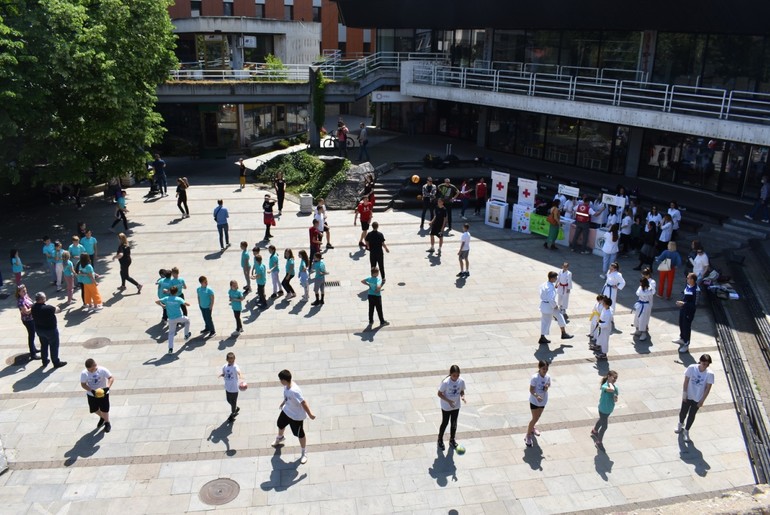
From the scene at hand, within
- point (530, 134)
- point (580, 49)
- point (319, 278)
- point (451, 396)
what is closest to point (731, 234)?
point (580, 49)

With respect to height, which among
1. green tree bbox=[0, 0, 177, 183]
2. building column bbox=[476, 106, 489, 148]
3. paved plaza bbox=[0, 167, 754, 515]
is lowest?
paved plaza bbox=[0, 167, 754, 515]

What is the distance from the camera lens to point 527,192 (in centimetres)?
2227

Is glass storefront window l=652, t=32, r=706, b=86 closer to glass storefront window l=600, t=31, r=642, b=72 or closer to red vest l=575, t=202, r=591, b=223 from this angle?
glass storefront window l=600, t=31, r=642, b=72

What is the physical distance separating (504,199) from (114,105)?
13.5 m

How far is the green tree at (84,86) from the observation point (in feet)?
60.3

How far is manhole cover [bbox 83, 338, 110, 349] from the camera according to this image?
14023 mm

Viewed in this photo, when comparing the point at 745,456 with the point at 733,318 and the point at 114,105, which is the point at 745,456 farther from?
the point at 114,105

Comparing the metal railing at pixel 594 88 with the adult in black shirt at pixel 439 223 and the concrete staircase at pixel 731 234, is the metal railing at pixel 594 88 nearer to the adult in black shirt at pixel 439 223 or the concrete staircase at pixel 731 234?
the concrete staircase at pixel 731 234

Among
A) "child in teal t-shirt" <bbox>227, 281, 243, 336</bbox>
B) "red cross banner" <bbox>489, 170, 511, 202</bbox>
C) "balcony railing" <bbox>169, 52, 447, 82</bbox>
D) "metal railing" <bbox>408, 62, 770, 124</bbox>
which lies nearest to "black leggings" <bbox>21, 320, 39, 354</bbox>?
"child in teal t-shirt" <bbox>227, 281, 243, 336</bbox>

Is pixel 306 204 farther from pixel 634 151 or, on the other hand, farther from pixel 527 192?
pixel 634 151

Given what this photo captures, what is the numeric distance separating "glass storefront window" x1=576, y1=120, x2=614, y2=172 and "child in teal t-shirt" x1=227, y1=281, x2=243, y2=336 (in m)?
18.8

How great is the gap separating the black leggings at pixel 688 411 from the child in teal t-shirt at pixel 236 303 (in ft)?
30.0

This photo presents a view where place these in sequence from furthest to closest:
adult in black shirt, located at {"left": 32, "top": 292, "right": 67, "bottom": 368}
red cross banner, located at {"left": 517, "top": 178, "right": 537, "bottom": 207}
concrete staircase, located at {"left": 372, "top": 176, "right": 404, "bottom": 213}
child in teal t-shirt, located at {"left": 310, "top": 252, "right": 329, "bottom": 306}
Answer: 1. concrete staircase, located at {"left": 372, "top": 176, "right": 404, "bottom": 213}
2. red cross banner, located at {"left": 517, "top": 178, "right": 537, "bottom": 207}
3. child in teal t-shirt, located at {"left": 310, "top": 252, "right": 329, "bottom": 306}
4. adult in black shirt, located at {"left": 32, "top": 292, "right": 67, "bottom": 368}

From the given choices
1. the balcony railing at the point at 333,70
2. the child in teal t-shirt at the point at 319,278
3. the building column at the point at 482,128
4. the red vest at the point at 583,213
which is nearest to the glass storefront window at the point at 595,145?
the building column at the point at 482,128
